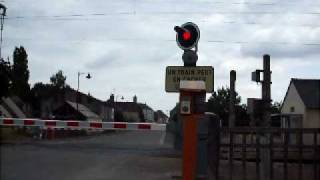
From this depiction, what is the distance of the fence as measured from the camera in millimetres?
14062

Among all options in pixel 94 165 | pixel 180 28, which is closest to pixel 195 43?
pixel 180 28

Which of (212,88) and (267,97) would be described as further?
(267,97)

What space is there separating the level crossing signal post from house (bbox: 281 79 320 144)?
2860 cm

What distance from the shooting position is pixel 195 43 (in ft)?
39.8

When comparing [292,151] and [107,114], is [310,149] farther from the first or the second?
[107,114]

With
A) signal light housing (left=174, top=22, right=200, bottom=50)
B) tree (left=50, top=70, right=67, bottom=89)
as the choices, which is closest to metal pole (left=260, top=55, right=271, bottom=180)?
signal light housing (left=174, top=22, right=200, bottom=50)

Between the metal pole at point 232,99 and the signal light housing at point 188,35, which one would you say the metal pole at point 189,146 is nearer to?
the signal light housing at point 188,35

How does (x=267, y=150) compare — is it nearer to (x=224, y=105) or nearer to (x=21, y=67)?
(x=224, y=105)

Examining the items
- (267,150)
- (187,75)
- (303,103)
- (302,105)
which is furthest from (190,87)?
(302,105)

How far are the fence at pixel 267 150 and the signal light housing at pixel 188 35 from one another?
276 centimetres

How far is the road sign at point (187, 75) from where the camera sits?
39.5 ft

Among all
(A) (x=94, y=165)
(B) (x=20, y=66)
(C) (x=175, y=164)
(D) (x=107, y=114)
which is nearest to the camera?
(A) (x=94, y=165)

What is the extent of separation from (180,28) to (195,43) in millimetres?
389

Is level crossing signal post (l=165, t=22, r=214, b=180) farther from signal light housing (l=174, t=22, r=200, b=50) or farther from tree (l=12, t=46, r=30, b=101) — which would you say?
tree (l=12, t=46, r=30, b=101)
